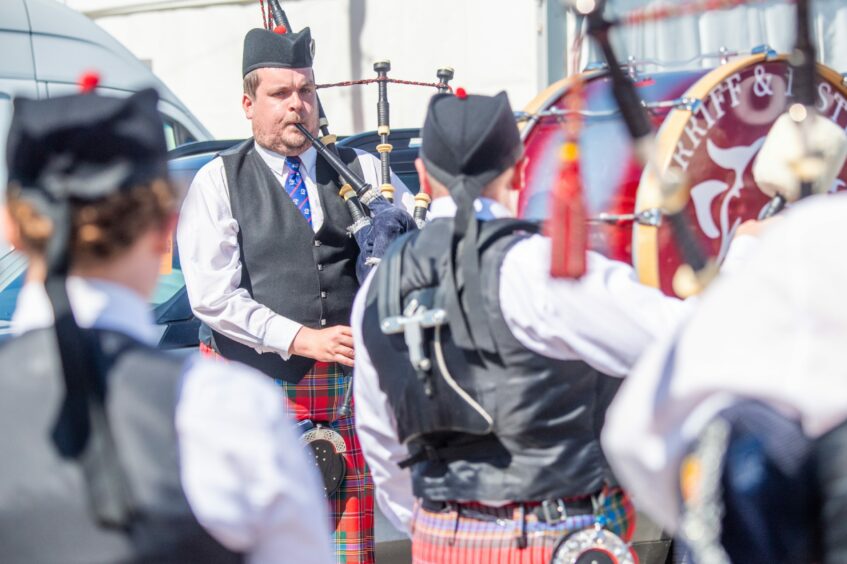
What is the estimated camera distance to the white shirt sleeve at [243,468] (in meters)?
1.44

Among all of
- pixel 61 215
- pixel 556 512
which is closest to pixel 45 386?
pixel 61 215

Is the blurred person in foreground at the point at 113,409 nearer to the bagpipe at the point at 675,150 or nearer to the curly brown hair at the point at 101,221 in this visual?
the curly brown hair at the point at 101,221

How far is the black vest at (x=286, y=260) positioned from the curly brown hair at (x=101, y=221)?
1.93 m

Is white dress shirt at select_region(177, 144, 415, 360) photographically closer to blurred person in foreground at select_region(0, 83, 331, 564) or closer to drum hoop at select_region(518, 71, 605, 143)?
drum hoop at select_region(518, 71, 605, 143)

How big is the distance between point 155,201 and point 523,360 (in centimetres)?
90

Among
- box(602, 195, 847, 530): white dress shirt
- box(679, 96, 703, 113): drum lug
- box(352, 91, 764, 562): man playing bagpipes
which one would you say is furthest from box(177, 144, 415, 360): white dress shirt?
box(602, 195, 847, 530): white dress shirt

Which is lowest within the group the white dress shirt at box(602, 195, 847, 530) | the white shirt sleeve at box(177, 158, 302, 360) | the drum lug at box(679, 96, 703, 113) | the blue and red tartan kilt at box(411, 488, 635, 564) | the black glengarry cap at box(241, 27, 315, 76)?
the blue and red tartan kilt at box(411, 488, 635, 564)

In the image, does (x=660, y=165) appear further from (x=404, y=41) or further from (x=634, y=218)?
(x=404, y=41)

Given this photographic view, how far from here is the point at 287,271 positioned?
11.5 ft

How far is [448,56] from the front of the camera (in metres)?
7.78

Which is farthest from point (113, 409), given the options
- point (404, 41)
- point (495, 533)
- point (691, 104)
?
point (404, 41)

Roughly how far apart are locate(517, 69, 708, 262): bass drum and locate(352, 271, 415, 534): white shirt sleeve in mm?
559

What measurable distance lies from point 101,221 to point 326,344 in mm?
1903

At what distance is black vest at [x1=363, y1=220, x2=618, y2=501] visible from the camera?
7.52 ft
